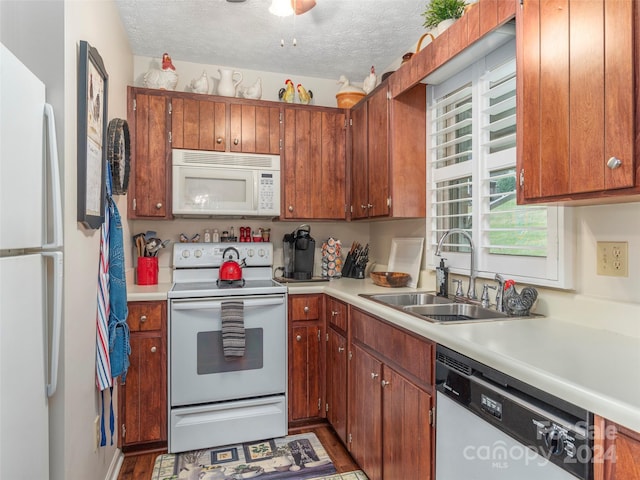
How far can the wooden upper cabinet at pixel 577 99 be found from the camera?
1010 mm

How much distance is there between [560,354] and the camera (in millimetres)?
1098

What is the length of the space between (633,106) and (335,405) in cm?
210

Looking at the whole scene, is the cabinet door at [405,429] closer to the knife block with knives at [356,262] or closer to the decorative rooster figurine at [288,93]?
the knife block with knives at [356,262]

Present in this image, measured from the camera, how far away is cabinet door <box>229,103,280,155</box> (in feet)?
9.23

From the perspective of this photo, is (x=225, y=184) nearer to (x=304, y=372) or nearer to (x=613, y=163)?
(x=304, y=372)

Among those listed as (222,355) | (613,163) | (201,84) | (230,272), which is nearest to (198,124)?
(201,84)

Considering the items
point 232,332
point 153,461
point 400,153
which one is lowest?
point 153,461

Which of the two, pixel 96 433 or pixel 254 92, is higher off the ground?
pixel 254 92

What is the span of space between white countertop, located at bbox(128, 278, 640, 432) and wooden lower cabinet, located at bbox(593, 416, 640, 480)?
3 centimetres

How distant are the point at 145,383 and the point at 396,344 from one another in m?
1.55

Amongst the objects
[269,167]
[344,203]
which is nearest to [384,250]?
[344,203]

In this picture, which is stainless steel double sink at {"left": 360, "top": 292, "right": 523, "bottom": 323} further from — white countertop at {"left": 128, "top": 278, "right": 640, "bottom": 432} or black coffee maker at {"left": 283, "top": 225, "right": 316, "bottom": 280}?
black coffee maker at {"left": 283, "top": 225, "right": 316, "bottom": 280}

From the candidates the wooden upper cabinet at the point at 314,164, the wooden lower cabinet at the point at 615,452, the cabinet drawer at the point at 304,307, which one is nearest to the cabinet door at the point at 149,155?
the wooden upper cabinet at the point at 314,164

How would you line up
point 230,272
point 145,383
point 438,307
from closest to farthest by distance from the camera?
point 438,307 < point 145,383 < point 230,272
